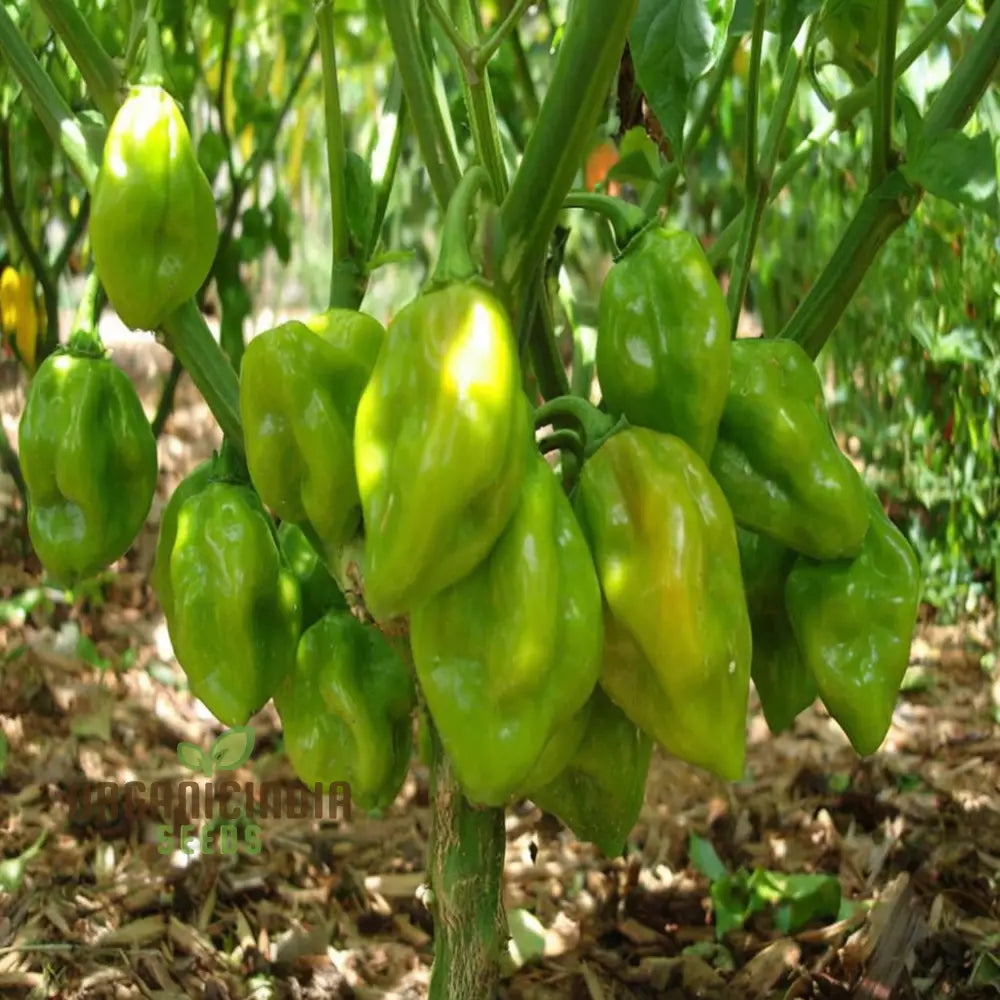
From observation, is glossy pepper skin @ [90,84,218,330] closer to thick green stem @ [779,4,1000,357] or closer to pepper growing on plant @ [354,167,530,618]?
pepper growing on plant @ [354,167,530,618]

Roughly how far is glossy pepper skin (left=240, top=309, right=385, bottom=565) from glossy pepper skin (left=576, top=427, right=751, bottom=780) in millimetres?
123

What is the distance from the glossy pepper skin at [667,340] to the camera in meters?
0.59

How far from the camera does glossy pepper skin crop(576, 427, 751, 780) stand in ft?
1.83

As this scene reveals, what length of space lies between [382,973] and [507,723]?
2.34 ft

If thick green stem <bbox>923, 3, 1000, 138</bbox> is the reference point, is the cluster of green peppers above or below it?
below

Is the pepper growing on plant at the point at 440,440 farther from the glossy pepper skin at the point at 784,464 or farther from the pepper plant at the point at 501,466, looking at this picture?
the glossy pepper skin at the point at 784,464

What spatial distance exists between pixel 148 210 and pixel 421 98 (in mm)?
166

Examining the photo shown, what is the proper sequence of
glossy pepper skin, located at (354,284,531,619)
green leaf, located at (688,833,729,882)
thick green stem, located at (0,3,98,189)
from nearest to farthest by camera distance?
1. glossy pepper skin, located at (354,284,531,619)
2. thick green stem, located at (0,3,98,189)
3. green leaf, located at (688,833,729,882)

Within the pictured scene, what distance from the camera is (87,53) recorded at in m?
0.71

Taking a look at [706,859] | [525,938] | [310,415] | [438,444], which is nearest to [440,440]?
[438,444]

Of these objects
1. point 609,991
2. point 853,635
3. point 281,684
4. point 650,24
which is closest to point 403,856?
point 609,991

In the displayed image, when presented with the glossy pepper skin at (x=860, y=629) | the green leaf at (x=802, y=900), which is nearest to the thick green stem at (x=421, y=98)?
the glossy pepper skin at (x=860, y=629)

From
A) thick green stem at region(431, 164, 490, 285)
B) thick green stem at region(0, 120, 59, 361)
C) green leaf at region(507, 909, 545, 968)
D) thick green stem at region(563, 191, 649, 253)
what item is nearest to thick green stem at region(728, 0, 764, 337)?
thick green stem at region(563, 191, 649, 253)

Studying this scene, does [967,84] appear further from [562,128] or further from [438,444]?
[438,444]
